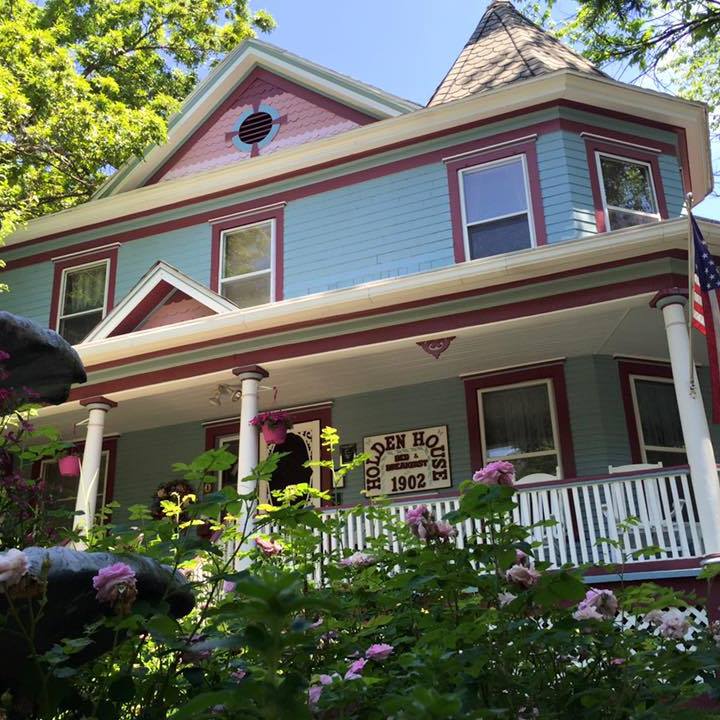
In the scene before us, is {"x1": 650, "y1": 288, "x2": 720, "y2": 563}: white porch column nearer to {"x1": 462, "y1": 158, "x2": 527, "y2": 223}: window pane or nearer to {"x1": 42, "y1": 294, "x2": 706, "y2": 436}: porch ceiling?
{"x1": 42, "y1": 294, "x2": 706, "y2": 436}: porch ceiling

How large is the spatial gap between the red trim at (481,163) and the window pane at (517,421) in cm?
188

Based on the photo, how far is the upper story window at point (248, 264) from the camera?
10812 mm

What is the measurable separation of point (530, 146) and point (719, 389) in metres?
4.66

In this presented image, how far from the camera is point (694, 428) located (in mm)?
6793

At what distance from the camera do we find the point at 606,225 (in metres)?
9.41

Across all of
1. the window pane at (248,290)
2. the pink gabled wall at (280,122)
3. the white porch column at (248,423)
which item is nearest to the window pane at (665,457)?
the white porch column at (248,423)

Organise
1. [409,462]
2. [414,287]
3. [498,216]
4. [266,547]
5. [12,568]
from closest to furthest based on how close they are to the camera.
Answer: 1. [12,568]
2. [266,547]
3. [414,287]
4. [498,216]
5. [409,462]

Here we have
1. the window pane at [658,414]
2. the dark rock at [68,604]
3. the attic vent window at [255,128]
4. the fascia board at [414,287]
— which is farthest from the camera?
the attic vent window at [255,128]

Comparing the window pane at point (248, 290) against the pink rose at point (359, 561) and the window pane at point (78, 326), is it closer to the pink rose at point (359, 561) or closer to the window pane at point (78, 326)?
the window pane at point (78, 326)

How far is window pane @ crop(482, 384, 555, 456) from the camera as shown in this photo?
9.50 metres

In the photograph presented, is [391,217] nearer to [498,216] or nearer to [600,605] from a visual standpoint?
[498,216]

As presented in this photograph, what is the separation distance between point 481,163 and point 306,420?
14.0ft

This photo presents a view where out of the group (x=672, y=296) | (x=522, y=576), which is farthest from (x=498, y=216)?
(x=522, y=576)

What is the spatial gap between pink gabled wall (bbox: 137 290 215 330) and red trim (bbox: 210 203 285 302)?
0.96 meters
